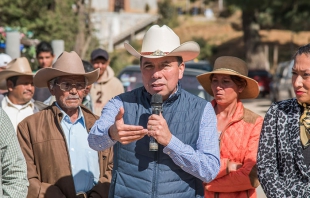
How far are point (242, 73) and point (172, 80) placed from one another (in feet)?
5.10

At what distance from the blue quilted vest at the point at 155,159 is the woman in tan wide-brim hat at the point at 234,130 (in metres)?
0.97

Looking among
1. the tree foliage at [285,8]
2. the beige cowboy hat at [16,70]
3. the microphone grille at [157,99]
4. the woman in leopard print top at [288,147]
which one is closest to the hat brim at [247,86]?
the woman in leopard print top at [288,147]

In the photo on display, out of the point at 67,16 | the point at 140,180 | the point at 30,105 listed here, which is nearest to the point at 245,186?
the point at 140,180

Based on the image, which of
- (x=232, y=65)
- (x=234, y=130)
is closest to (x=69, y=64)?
(x=232, y=65)

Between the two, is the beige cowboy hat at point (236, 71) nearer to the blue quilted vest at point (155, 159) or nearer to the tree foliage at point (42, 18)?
the blue quilted vest at point (155, 159)

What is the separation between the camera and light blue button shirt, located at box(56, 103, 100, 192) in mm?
5262

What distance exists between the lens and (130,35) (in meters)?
65.7

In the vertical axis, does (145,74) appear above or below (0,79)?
above

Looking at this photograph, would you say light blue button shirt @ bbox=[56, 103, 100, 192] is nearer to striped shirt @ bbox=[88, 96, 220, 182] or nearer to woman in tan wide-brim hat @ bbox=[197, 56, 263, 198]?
woman in tan wide-brim hat @ bbox=[197, 56, 263, 198]

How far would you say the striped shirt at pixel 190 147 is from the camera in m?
3.91

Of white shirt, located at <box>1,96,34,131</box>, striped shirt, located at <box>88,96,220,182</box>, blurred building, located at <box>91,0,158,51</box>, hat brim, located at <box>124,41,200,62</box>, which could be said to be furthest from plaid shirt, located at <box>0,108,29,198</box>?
blurred building, located at <box>91,0,158,51</box>

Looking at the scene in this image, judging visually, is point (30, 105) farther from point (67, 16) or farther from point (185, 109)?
point (67, 16)

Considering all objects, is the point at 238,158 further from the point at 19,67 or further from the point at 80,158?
the point at 19,67

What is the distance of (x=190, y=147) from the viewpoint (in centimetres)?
398
